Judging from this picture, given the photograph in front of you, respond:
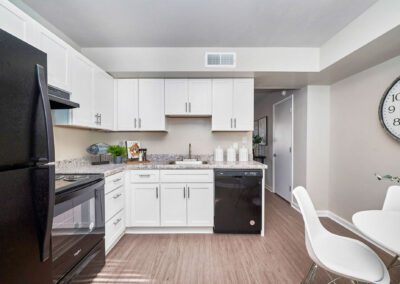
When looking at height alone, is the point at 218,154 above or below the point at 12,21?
below

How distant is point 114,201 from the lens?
2.15m

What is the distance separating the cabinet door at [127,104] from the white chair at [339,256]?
7.59ft

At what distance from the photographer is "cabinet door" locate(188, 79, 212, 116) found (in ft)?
9.16

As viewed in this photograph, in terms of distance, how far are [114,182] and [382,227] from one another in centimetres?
229

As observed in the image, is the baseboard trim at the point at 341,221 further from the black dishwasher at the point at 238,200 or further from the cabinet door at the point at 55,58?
the cabinet door at the point at 55,58

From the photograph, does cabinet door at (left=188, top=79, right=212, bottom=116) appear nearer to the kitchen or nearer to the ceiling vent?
the kitchen

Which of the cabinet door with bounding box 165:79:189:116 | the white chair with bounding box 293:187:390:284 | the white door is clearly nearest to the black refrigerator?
the white chair with bounding box 293:187:390:284

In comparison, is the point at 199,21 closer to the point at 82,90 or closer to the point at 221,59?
the point at 221,59

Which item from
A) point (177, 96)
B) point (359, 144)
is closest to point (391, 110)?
point (359, 144)

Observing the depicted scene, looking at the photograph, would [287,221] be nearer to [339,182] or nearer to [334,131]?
[339,182]

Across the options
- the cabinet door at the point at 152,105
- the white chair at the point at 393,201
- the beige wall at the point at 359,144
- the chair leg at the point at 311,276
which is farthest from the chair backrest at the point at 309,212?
the cabinet door at the point at 152,105

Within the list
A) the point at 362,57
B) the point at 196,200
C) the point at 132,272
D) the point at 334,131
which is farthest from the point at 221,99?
the point at 132,272

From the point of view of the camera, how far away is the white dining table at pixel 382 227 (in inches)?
38.3

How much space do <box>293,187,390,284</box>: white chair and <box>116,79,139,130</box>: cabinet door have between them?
2.31m
